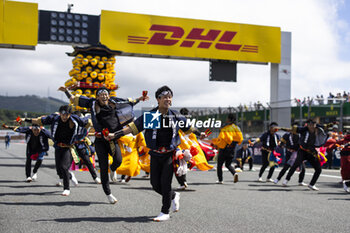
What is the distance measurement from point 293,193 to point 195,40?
17.7 metres

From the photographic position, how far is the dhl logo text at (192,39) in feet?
84.8

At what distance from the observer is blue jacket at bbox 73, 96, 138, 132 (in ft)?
25.4

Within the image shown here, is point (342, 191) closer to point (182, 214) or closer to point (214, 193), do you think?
point (214, 193)

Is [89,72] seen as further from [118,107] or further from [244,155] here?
[118,107]

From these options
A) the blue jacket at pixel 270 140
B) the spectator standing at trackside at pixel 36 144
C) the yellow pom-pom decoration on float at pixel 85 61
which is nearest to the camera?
the spectator standing at trackside at pixel 36 144

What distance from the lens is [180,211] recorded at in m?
7.02

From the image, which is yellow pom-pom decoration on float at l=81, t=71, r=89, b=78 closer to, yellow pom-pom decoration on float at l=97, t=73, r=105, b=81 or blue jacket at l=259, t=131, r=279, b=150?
yellow pom-pom decoration on float at l=97, t=73, r=105, b=81

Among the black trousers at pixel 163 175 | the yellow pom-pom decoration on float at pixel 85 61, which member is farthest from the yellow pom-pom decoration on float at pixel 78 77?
the black trousers at pixel 163 175

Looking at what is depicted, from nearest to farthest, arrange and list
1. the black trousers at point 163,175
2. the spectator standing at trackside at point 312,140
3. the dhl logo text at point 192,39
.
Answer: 1. the black trousers at point 163,175
2. the spectator standing at trackside at point 312,140
3. the dhl logo text at point 192,39

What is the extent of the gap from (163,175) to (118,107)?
2177 millimetres

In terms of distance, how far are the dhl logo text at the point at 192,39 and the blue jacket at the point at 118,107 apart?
58.1 ft

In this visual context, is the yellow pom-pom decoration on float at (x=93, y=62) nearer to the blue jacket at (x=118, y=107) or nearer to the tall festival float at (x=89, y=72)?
the tall festival float at (x=89, y=72)

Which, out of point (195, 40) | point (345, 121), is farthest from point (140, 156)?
point (195, 40)

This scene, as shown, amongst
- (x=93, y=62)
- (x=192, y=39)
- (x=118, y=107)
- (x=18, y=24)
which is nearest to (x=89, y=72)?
(x=93, y=62)
